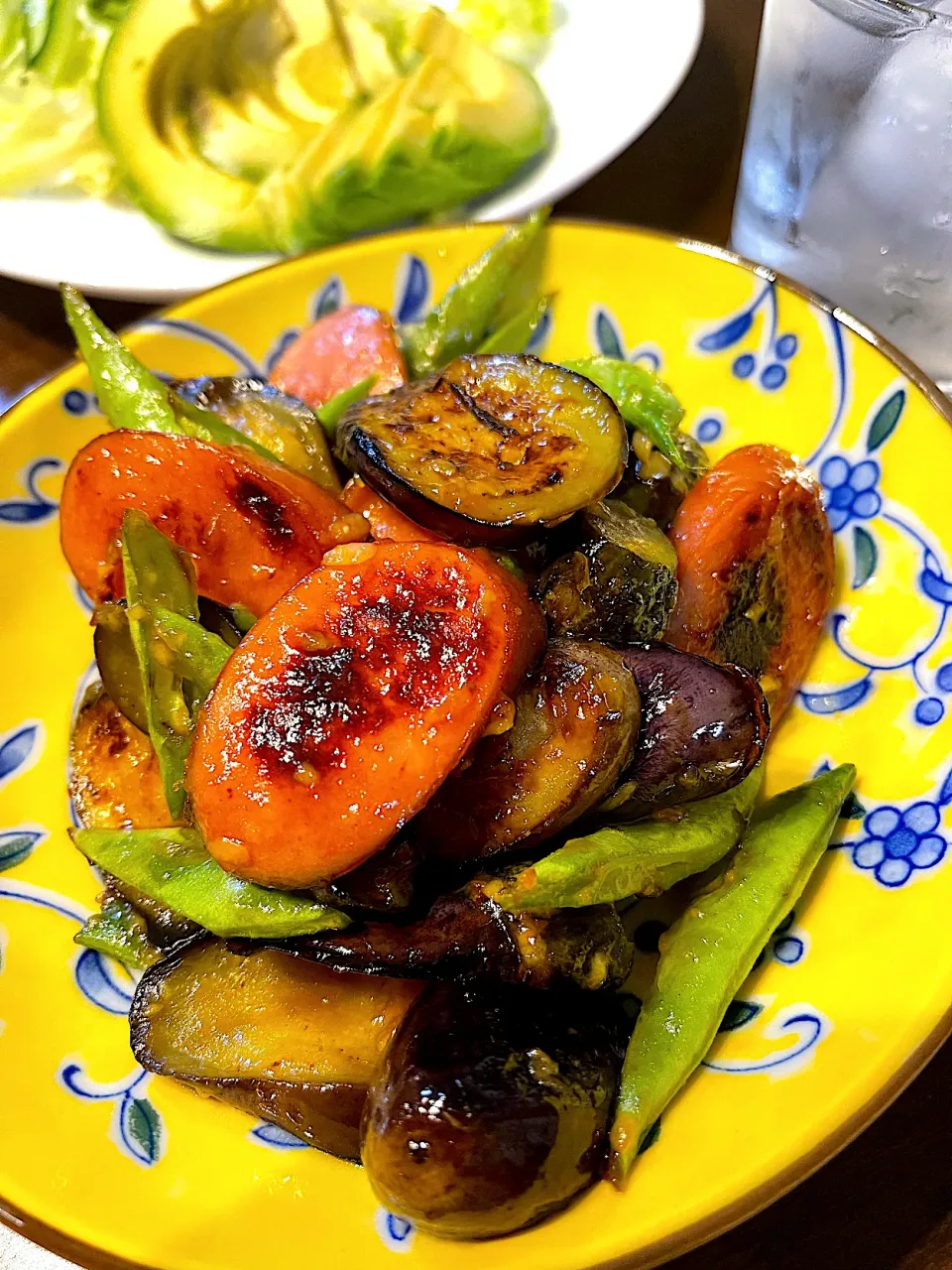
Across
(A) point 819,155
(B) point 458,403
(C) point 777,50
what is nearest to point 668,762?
(B) point 458,403

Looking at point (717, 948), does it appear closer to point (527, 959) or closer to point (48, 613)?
point (527, 959)

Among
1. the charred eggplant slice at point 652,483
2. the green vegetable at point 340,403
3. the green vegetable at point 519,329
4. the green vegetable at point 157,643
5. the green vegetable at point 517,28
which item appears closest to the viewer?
the green vegetable at point 157,643

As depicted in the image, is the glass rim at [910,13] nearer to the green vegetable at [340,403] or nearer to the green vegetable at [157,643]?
the green vegetable at [340,403]

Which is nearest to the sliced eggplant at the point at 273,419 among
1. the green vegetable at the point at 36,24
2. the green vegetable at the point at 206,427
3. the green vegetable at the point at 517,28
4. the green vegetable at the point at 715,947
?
the green vegetable at the point at 206,427

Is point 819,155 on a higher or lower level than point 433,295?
higher

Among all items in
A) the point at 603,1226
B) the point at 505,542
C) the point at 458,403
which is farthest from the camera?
the point at 458,403

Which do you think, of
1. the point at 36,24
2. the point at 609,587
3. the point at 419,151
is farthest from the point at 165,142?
the point at 609,587
